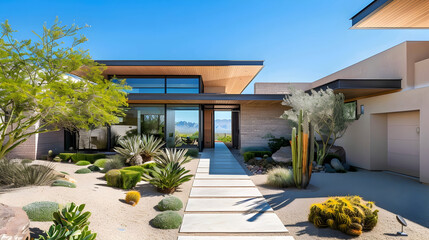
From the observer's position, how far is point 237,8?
1120 centimetres

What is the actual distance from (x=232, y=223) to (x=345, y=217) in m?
1.97

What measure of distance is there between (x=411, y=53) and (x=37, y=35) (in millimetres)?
12549

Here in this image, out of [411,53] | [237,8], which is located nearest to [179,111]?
[237,8]

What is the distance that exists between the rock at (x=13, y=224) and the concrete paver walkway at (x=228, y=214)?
2.08 metres

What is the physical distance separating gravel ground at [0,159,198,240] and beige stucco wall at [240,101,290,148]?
9.33 metres

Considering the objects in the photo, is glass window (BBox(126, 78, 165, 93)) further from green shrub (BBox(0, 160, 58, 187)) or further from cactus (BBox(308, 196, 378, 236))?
cactus (BBox(308, 196, 378, 236))

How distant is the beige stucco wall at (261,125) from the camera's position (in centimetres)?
1500

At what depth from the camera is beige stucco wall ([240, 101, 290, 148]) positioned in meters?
15.0

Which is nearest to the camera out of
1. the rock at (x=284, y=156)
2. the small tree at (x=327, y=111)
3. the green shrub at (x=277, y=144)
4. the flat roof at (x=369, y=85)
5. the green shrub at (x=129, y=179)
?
the green shrub at (x=129, y=179)

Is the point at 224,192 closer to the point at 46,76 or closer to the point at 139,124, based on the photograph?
the point at 46,76

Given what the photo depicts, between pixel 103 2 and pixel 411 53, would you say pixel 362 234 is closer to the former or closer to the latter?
pixel 411 53

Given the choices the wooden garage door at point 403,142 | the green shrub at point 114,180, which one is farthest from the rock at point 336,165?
the green shrub at point 114,180

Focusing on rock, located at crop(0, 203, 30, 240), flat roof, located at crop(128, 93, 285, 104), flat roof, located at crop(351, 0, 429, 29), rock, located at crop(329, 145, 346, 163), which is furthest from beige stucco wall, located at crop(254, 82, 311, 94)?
rock, located at crop(0, 203, 30, 240)

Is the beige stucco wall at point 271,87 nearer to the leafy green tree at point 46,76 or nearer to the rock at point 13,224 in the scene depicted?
the leafy green tree at point 46,76
